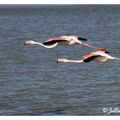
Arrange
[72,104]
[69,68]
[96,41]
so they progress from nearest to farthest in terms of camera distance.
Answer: [72,104] < [69,68] < [96,41]

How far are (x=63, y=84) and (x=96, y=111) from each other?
50.1 ft

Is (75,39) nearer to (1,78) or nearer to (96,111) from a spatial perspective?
(96,111)

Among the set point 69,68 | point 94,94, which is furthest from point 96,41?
point 94,94

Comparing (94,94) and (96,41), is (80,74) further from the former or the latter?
(96,41)

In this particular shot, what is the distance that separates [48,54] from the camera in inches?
3994

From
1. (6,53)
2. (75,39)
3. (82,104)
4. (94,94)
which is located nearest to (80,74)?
(94,94)

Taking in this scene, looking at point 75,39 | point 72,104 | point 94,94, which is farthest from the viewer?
point 94,94

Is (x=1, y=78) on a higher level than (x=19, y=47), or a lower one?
higher

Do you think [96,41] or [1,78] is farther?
[96,41]

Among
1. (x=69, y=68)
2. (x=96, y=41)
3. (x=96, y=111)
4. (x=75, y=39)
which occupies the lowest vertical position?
(x=96, y=41)

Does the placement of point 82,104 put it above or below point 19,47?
above

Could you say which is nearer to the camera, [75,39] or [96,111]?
[75,39]

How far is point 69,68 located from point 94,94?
19989mm

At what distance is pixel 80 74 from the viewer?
258ft
